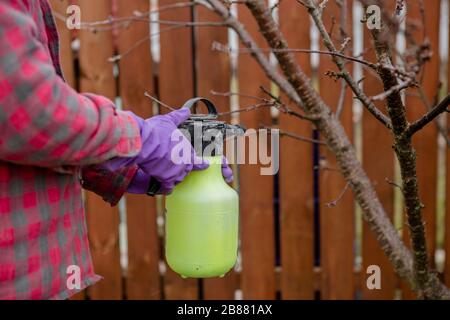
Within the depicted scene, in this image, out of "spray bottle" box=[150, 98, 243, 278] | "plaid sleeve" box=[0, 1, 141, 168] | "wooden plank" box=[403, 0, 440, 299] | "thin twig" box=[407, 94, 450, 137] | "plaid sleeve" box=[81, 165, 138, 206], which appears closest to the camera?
"plaid sleeve" box=[0, 1, 141, 168]

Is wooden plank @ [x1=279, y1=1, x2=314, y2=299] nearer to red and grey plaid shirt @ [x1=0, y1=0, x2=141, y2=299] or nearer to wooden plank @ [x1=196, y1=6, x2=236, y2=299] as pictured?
wooden plank @ [x1=196, y1=6, x2=236, y2=299]

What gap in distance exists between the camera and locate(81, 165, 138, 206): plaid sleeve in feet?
4.32

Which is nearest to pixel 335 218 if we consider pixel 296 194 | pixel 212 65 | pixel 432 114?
pixel 296 194

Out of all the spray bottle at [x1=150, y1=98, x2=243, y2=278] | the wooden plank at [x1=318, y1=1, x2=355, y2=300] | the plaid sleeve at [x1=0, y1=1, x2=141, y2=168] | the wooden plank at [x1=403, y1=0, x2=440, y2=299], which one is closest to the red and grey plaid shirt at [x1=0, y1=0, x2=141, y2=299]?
the plaid sleeve at [x1=0, y1=1, x2=141, y2=168]

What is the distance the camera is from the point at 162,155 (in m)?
1.26

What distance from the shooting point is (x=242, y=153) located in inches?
98.9

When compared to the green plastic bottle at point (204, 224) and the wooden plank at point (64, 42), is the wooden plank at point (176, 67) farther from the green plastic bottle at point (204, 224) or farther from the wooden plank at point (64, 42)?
the green plastic bottle at point (204, 224)

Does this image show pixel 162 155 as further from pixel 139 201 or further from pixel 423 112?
pixel 423 112

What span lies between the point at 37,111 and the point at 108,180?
0.40 metres

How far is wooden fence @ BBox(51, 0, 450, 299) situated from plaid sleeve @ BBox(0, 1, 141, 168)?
1.55 metres

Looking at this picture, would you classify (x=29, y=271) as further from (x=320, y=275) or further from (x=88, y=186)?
(x=320, y=275)

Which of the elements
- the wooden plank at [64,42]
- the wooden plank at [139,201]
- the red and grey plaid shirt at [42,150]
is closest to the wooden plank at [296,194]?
the wooden plank at [139,201]
